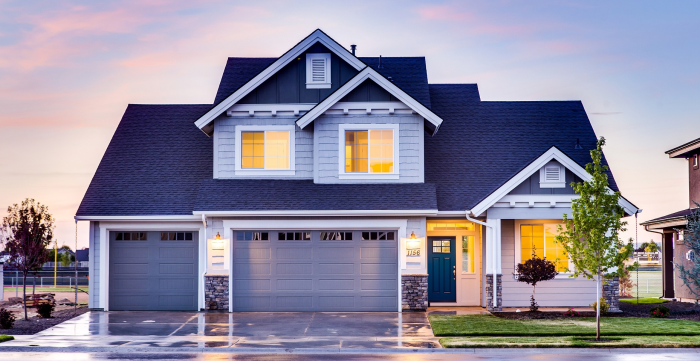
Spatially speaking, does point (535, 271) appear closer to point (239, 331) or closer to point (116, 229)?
point (239, 331)

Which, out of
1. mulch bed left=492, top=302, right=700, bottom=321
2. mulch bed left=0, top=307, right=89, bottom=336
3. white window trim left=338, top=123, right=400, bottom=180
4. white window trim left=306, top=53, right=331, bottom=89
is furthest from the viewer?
white window trim left=306, top=53, right=331, bottom=89

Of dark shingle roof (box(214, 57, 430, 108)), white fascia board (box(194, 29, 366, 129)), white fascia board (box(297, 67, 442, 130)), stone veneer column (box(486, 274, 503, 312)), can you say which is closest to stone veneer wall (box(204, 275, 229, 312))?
white fascia board (box(194, 29, 366, 129))

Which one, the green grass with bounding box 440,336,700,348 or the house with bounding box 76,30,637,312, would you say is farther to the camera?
the house with bounding box 76,30,637,312

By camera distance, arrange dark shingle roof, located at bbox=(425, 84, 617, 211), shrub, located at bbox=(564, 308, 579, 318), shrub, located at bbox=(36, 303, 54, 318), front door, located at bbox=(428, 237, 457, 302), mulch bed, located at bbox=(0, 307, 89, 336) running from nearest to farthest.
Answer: mulch bed, located at bbox=(0, 307, 89, 336) < shrub, located at bbox=(564, 308, 579, 318) < shrub, located at bbox=(36, 303, 54, 318) < dark shingle roof, located at bbox=(425, 84, 617, 211) < front door, located at bbox=(428, 237, 457, 302)

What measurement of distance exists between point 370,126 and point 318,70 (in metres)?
2.52

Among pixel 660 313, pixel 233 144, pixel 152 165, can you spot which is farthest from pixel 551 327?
pixel 152 165

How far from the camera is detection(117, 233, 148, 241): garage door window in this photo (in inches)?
877

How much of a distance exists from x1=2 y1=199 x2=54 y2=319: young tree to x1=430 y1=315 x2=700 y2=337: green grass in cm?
1111

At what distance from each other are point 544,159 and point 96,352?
42.0 ft

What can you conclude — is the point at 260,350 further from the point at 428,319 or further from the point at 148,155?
the point at 148,155

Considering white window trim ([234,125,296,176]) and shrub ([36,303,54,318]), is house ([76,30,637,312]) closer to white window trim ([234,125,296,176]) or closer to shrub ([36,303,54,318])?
white window trim ([234,125,296,176])

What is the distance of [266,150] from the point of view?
22.4 metres

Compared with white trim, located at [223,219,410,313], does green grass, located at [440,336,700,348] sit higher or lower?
lower

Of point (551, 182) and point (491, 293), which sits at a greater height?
point (551, 182)
